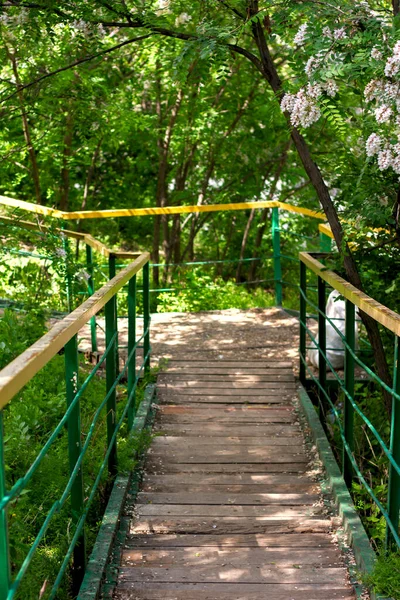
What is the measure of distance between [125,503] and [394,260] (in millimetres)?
2016

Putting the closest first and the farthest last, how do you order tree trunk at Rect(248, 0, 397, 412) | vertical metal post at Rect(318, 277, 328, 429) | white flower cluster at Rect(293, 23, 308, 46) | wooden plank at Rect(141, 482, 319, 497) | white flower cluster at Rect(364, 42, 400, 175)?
white flower cluster at Rect(364, 42, 400, 175) < white flower cluster at Rect(293, 23, 308, 46) < wooden plank at Rect(141, 482, 319, 497) < tree trunk at Rect(248, 0, 397, 412) < vertical metal post at Rect(318, 277, 328, 429)

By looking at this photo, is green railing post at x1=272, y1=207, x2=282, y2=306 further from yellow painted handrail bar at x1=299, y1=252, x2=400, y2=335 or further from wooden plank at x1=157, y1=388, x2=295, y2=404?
yellow painted handrail bar at x1=299, y1=252, x2=400, y2=335

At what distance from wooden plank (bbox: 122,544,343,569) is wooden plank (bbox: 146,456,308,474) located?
1022mm

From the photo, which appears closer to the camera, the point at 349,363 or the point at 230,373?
the point at 349,363

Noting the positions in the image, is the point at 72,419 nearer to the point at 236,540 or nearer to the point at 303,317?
the point at 236,540

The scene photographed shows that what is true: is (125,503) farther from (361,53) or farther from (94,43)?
(94,43)

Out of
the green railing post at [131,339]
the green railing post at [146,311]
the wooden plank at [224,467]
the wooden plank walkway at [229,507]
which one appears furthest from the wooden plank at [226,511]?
the green railing post at [146,311]

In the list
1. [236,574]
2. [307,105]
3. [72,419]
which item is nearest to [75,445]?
[72,419]

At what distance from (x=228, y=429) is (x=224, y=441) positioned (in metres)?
0.23

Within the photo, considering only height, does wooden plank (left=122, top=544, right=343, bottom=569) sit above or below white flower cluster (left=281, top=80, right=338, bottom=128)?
below

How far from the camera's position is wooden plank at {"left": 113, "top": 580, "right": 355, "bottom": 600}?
321 cm

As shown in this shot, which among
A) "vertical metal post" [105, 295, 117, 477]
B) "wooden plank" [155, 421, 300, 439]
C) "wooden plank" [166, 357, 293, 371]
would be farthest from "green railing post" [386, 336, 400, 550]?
"wooden plank" [166, 357, 293, 371]

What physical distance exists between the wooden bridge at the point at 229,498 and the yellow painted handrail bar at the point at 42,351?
1116 mm

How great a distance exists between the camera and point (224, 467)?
15.5ft
